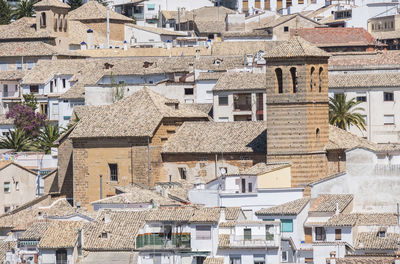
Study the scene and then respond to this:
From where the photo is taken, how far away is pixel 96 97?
100188mm

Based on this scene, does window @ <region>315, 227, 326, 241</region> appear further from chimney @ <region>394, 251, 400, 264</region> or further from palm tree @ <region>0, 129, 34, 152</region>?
palm tree @ <region>0, 129, 34, 152</region>

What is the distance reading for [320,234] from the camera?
67438mm

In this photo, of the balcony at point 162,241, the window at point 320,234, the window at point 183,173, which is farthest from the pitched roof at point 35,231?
the window at point 183,173

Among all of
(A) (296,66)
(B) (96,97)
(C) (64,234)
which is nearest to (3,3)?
(B) (96,97)

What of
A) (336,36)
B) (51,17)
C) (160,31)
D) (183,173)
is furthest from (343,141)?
(160,31)

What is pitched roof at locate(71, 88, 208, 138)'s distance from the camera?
82.9 m

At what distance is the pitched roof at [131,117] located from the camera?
8288cm

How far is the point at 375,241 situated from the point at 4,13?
3054 inches

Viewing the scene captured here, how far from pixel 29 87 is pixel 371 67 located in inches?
973

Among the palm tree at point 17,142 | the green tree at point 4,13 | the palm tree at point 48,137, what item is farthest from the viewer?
the green tree at point 4,13

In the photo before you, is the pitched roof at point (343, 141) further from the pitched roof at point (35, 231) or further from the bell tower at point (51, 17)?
the bell tower at point (51, 17)

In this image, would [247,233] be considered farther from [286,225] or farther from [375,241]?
[286,225]

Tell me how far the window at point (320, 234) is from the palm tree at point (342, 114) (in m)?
22.8

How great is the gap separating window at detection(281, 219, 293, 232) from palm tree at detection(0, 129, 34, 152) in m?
33.8
